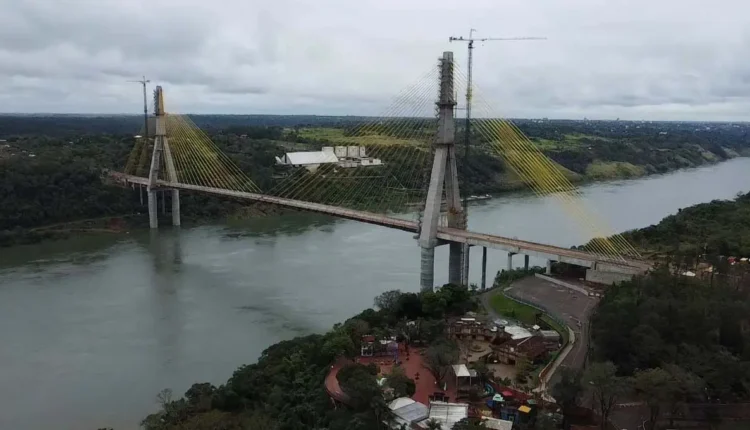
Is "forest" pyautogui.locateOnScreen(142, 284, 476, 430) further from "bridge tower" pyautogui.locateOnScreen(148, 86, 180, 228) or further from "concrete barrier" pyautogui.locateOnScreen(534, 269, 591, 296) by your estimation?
"bridge tower" pyautogui.locateOnScreen(148, 86, 180, 228)

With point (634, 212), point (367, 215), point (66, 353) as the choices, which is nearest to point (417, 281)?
point (367, 215)

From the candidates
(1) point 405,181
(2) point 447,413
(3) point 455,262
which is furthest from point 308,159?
(2) point 447,413

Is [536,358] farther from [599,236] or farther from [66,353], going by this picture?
[66,353]

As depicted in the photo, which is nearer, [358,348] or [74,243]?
[358,348]

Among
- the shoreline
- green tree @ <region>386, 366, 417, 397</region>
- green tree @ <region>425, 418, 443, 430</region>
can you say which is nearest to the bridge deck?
green tree @ <region>386, 366, 417, 397</region>

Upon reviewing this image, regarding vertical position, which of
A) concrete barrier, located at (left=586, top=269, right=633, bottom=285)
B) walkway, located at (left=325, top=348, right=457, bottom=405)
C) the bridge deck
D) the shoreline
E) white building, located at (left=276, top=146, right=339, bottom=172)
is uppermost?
white building, located at (left=276, top=146, right=339, bottom=172)

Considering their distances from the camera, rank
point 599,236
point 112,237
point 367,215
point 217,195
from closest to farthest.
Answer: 1. point 599,236
2. point 367,215
3. point 217,195
4. point 112,237
